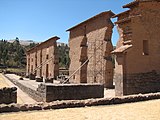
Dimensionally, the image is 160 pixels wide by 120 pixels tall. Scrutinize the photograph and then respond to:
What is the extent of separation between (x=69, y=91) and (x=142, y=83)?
4850 mm

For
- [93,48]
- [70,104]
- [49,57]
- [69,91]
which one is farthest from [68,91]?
[49,57]

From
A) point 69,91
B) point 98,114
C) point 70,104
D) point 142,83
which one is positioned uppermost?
point 142,83

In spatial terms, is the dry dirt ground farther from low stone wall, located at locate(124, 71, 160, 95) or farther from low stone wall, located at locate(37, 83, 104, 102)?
low stone wall, located at locate(124, 71, 160, 95)

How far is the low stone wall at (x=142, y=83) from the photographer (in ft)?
43.5

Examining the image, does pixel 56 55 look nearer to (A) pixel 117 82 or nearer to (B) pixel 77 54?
(B) pixel 77 54

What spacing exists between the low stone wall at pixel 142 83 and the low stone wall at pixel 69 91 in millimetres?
1996

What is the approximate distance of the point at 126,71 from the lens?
43.3 feet

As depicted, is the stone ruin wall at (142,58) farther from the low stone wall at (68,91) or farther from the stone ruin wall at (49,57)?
the stone ruin wall at (49,57)

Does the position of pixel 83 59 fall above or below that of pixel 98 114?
above

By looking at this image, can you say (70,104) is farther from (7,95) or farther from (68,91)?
(7,95)

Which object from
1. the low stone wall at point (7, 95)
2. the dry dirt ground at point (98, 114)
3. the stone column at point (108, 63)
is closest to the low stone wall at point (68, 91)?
the low stone wall at point (7, 95)

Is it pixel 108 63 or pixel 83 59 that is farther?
pixel 83 59

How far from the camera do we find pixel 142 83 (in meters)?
13.5

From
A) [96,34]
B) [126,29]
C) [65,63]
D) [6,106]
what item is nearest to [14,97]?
[6,106]
